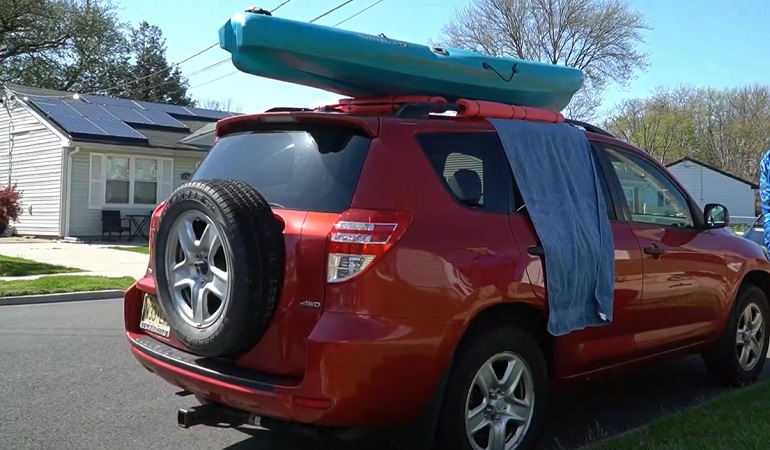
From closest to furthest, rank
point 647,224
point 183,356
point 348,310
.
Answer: point 348,310 < point 183,356 < point 647,224

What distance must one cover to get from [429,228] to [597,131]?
6.90ft

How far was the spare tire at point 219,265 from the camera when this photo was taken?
356 centimetres

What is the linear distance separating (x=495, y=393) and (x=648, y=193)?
2.23 meters

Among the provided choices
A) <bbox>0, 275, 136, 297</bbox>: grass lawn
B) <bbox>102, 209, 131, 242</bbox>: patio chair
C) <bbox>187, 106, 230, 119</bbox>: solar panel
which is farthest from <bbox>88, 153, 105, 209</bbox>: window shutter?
<bbox>0, 275, 136, 297</bbox>: grass lawn

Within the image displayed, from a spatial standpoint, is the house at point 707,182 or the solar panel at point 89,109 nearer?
the solar panel at point 89,109

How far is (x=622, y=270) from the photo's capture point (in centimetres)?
486

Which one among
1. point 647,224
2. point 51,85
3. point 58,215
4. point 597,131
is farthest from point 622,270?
point 51,85

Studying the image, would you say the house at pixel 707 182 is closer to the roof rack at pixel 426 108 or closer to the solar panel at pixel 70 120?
the solar panel at pixel 70 120

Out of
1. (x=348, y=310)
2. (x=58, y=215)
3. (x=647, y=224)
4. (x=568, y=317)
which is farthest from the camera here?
(x=58, y=215)

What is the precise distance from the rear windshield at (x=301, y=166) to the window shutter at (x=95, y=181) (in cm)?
1951

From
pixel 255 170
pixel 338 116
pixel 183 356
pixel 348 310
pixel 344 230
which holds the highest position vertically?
pixel 338 116

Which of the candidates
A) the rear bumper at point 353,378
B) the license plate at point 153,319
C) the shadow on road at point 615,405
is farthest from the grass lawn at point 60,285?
the rear bumper at point 353,378

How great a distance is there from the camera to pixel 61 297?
1166 cm

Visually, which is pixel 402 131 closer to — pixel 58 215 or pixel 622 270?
pixel 622 270
